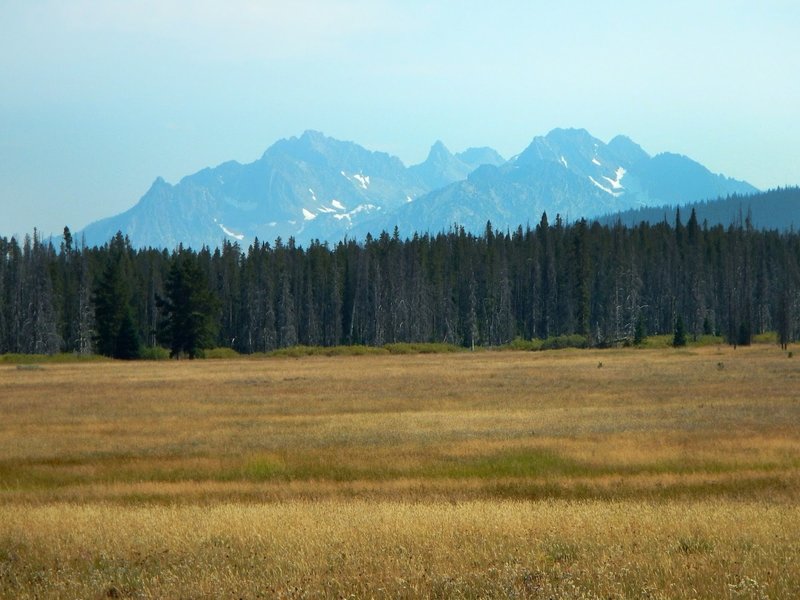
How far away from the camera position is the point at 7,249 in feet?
484

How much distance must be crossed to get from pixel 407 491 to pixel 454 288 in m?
130

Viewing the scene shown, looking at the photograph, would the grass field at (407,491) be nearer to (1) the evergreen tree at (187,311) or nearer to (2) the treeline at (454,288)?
(1) the evergreen tree at (187,311)

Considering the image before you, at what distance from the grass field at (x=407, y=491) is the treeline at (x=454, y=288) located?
88.9 metres

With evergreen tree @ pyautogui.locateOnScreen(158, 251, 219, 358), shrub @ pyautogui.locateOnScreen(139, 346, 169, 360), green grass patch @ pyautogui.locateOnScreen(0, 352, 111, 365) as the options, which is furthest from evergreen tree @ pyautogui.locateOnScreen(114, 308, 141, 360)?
evergreen tree @ pyautogui.locateOnScreen(158, 251, 219, 358)

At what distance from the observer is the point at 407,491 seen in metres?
21.0

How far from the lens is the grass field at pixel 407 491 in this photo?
11.0 m

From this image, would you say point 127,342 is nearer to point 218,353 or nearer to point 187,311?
point 187,311

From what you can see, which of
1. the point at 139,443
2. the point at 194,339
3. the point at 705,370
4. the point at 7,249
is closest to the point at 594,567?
the point at 139,443

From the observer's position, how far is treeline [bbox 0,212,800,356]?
446 feet

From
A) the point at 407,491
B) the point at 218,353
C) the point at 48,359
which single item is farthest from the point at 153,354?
the point at 407,491

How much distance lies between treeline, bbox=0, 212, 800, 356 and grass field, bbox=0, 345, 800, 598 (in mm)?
88941

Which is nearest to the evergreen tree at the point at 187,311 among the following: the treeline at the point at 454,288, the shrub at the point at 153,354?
the shrub at the point at 153,354

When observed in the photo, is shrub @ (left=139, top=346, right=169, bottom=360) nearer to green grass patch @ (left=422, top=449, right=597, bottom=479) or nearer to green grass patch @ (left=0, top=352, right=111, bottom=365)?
green grass patch @ (left=0, top=352, right=111, bottom=365)

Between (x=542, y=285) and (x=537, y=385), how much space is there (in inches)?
3907
